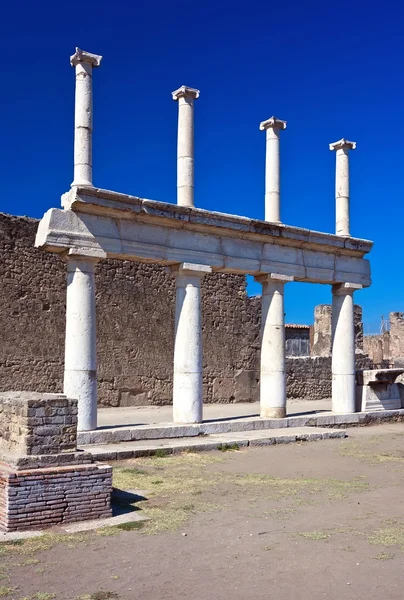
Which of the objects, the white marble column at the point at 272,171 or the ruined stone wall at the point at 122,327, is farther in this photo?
the ruined stone wall at the point at 122,327

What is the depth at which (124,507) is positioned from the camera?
698cm

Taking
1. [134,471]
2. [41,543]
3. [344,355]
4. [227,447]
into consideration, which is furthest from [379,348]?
[41,543]

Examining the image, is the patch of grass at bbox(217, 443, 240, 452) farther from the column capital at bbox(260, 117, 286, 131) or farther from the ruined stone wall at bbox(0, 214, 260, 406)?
the column capital at bbox(260, 117, 286, 131)

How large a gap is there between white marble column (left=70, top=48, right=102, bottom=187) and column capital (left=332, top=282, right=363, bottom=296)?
6548 mm

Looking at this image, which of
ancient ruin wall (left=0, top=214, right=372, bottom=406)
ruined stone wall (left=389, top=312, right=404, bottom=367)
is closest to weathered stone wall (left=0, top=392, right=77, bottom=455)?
ancient ruin wall (left=0, top=214, right=372, bottom=406)

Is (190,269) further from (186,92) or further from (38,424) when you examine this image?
(38,424)

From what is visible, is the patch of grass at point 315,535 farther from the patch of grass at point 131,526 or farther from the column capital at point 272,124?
the column capital at point 272,124

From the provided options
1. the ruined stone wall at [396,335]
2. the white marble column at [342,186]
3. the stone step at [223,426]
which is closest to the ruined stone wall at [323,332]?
the ruined stone wall at [396,335]

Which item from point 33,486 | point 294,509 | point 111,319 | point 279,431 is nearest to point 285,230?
point 279,431

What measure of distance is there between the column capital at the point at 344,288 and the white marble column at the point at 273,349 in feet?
5.97

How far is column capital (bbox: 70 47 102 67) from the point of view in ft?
35.5

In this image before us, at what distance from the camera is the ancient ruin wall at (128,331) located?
48.2ft

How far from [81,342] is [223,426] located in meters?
3.22

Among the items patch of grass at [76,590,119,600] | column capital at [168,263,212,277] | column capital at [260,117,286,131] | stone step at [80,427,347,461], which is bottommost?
patch of grass at [76,590,119,600]
